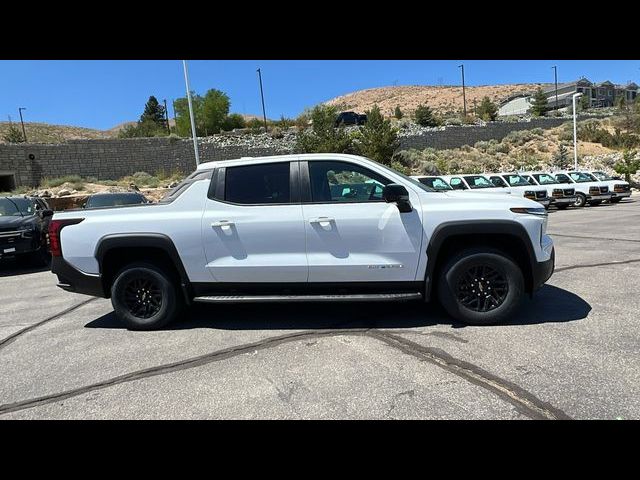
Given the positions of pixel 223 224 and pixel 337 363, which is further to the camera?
pixel 223 224

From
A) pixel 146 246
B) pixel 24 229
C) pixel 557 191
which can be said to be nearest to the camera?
pixel 146 246

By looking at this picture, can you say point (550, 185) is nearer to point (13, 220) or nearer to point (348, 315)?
point (348, 315)

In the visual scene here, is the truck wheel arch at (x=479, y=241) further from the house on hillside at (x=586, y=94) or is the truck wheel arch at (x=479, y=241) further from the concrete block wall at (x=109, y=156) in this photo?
the house on hillside at (x=586, y=94)

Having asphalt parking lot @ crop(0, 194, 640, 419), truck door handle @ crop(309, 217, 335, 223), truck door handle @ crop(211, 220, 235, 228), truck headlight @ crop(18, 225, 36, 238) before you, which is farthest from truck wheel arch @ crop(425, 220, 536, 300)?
truck headlight @ crop(18, 225, 36, 238)

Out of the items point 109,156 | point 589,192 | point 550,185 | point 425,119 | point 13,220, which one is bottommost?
point 589,192

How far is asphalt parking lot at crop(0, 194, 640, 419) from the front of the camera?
2.92m

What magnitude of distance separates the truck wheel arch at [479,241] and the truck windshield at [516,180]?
15243 millimetres

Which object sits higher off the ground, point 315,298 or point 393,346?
point 315,298

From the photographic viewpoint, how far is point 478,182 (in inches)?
694

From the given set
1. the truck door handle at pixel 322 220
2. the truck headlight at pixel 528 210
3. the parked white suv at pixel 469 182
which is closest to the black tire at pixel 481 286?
the truck headlight at pixel 528 210

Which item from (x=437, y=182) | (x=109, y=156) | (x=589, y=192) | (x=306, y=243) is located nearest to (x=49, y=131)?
(x=109, y=156)

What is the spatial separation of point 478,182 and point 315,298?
15.3 meters

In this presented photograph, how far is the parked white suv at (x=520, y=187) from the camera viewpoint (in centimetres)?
1720

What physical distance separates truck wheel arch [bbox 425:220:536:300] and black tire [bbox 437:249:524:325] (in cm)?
12
